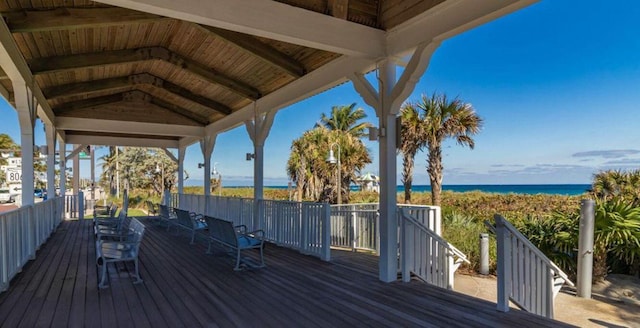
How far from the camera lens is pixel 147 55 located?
7.08 m

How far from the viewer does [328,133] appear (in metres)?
18.9

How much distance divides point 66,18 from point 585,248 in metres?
7.88

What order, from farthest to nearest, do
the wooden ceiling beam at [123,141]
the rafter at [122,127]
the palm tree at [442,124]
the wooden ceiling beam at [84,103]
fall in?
1. the wooden ceiling beam at [123,141]
2. the palm tree at [442,124]
3. the rafter at [122,127]
4. the wooden ceiling beam at [84,103]

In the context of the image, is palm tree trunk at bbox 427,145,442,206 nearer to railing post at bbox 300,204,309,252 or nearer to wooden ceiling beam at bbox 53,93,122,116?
railing post at bbox 300,204,309,252

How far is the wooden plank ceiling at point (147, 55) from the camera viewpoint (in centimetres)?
463

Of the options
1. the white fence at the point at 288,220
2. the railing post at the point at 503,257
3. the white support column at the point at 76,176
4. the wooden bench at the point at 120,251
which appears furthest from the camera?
the white support column at the point at 76,176

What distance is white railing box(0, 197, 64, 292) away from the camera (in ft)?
13.9

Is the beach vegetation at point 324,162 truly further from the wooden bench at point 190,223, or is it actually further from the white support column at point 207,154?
the wooden bench at point 190,223

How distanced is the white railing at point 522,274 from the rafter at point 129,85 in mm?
7960

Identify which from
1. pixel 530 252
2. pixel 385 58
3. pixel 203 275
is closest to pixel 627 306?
pixel 530 252

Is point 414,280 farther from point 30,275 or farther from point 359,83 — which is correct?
point 30,275

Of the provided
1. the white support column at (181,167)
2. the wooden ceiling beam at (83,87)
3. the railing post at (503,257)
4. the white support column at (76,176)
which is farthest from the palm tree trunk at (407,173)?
the white support column at (76,176)

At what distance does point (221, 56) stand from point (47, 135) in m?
5.85

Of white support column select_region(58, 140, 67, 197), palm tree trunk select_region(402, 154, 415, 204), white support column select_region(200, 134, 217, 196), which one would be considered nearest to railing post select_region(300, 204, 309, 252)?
white support column select_region(200, 134, 217, 196)
